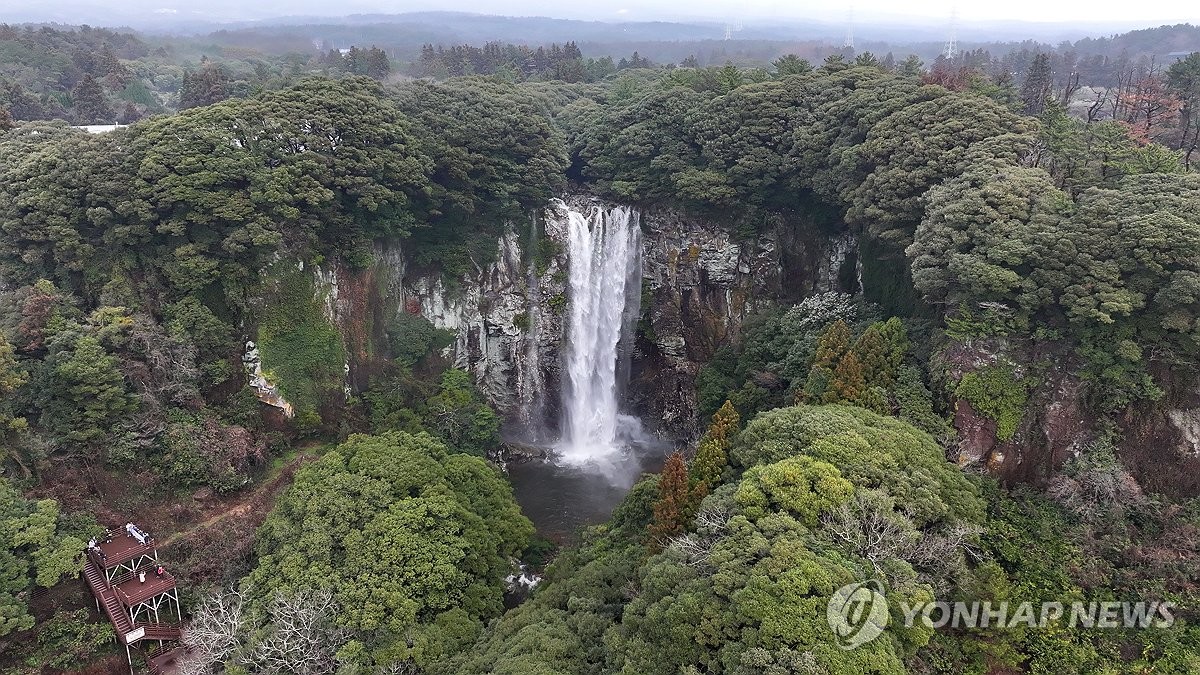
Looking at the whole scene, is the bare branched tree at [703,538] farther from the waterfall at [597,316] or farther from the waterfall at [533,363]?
the waterfall at [533,363]

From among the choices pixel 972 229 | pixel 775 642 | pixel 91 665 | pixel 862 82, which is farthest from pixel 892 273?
pixel 91 665

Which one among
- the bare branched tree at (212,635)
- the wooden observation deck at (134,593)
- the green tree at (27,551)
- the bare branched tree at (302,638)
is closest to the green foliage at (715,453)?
the bare branched tree at (302,638)

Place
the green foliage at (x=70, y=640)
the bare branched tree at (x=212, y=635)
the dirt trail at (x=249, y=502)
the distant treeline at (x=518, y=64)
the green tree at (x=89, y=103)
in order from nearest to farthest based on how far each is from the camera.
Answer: the bare branched tree at (x=212, y=635)
the green foliage at (x=70, y=640)
the dirt trail at (x=249, y=502)
the green tree at (x=89, y=103)
the distant treeline at (x=518, y=64)

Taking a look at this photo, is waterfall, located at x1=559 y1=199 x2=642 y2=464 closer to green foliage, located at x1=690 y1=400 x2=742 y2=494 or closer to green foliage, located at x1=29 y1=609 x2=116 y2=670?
green foliage, located at x1=690 y1=400 x2=742 y2=494

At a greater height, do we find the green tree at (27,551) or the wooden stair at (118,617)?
the green tree at (27,551)

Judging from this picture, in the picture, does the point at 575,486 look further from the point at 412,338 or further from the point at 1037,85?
the point at 1037,85

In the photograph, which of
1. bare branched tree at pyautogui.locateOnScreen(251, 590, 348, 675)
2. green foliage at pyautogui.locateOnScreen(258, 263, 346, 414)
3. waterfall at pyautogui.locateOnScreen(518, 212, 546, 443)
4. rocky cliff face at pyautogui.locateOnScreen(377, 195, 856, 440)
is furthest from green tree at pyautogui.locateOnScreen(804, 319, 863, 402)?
green foliage at pyautogui.locateOnScreen(258, 263, 346, 414)

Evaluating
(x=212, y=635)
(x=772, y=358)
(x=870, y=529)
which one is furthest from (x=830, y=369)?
(x=212, y=635)
